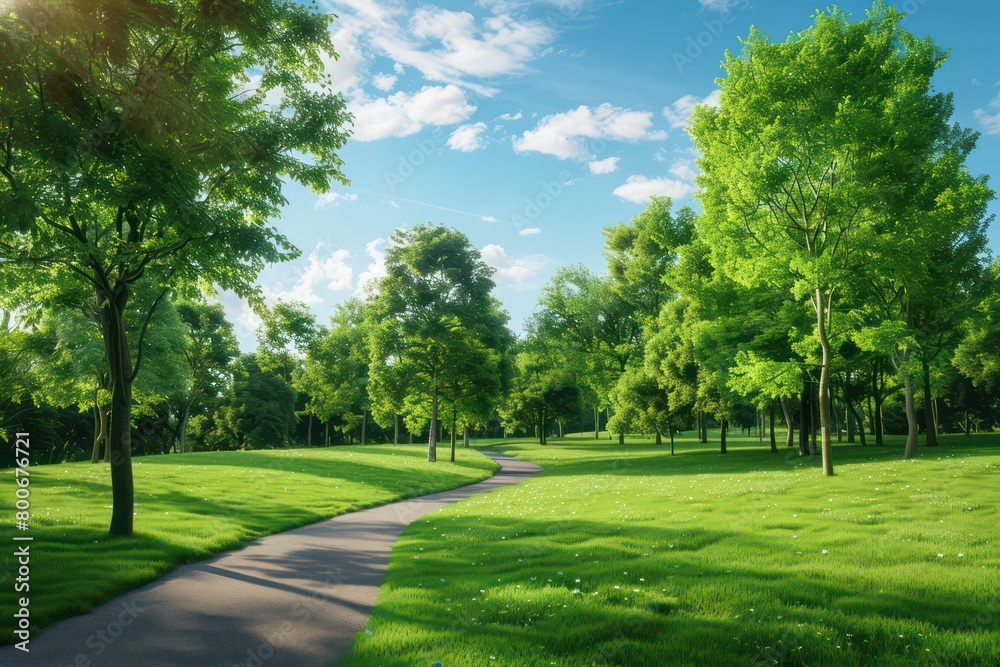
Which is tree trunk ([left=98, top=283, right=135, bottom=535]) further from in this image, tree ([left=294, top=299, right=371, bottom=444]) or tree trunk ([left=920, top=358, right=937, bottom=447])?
tree ([left=294, top=299, right=371, bottom=444])

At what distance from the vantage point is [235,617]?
24.8 feet

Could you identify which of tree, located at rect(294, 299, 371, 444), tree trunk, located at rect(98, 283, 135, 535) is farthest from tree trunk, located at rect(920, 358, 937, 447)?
tree, located at rect(294, 299, 371, 444)

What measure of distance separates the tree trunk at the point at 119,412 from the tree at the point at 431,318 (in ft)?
92.5

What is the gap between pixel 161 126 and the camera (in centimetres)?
1016

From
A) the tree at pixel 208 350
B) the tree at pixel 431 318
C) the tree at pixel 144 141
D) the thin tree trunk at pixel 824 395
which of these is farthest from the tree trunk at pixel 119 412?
the tree at pixel 208 350

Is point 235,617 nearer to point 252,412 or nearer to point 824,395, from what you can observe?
point 824,395

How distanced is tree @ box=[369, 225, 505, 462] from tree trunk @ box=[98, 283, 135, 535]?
92.5 feet

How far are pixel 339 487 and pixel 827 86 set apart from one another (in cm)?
2411

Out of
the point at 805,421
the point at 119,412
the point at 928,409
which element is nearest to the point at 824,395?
the point at 805,421

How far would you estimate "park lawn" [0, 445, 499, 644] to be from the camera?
28.6 ft

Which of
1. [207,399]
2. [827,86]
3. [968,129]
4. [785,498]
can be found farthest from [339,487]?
[207,399]

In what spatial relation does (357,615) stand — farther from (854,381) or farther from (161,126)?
(854,381)

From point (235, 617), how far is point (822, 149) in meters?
21.9

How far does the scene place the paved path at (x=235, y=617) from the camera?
627 cm
